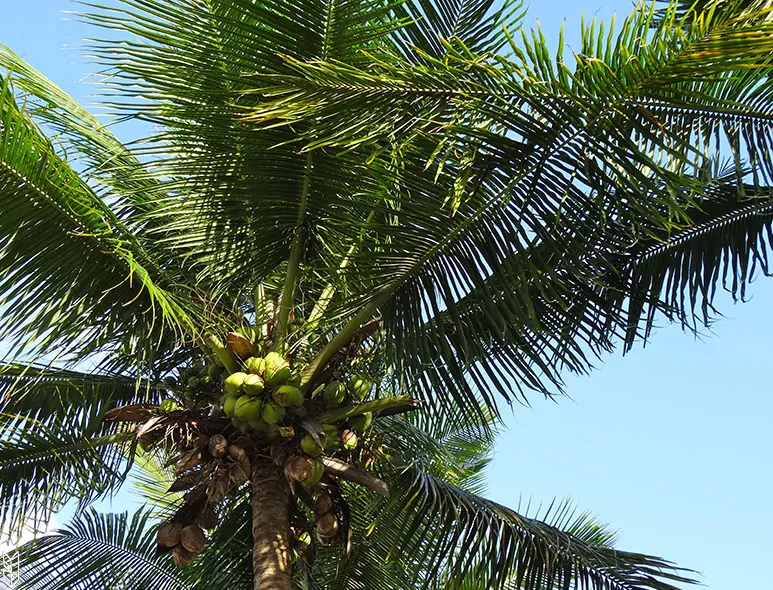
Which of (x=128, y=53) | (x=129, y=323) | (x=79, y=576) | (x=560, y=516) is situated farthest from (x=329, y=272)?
(x=79, y=576)

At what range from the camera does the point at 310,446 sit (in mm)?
4375

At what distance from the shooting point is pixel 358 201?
4367 millimetres

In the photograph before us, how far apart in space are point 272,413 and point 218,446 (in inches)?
12.2

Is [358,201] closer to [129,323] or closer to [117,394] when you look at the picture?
[129,323]

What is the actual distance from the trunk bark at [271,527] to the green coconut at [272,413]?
0.38 meters

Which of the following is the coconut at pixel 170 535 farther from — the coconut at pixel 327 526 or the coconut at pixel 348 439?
the coconut at pixel 348 439

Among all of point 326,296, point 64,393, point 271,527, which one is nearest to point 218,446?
point 271,527

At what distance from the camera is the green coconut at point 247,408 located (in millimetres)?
4297

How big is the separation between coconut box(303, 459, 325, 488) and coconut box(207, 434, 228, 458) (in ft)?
1.31

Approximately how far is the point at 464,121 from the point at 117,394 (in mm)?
3014

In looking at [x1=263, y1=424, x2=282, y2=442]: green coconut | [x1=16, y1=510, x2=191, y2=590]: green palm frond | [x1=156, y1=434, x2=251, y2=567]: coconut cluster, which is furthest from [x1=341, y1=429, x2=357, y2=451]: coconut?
[x1=16, y1=510, x2=191, y2=590]: green palm frond

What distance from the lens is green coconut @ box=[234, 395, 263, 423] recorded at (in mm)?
4297

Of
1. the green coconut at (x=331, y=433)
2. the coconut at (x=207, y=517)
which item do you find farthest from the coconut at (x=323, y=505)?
the coconut at (x=207, y=517)

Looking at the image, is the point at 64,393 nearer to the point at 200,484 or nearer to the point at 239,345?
the point at 200,484
